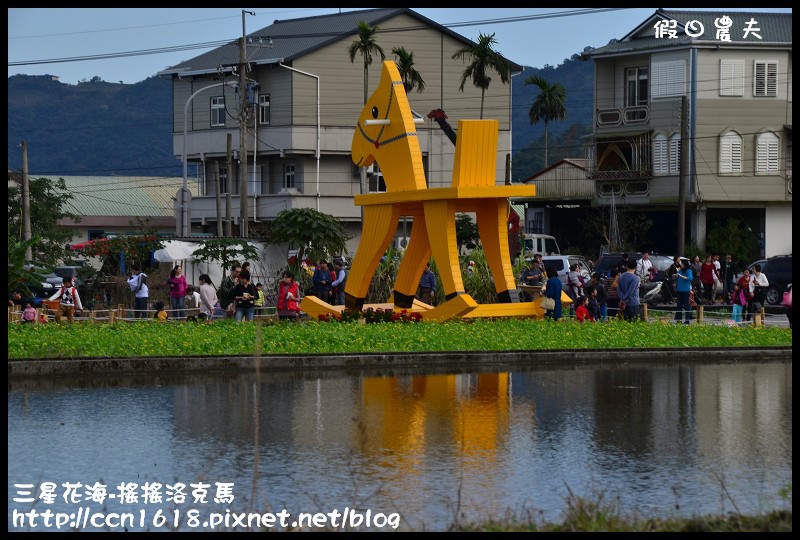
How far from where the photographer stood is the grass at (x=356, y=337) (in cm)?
2050

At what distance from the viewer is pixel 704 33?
5334 cm

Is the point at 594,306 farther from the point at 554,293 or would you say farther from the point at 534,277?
the point at 554,293

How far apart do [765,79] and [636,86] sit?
211 inches

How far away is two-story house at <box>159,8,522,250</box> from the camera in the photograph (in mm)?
58531

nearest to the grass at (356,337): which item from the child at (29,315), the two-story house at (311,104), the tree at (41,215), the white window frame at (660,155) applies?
the child at (29,315)

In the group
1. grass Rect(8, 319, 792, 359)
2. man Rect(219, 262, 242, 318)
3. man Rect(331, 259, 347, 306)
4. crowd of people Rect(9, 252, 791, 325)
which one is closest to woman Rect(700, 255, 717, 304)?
crowd of people Rect(9, 252, 791, 325)

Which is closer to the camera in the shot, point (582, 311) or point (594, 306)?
point (582, 311)

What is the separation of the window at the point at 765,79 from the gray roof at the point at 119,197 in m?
41.9

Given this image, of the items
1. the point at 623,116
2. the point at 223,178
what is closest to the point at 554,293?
the point at 623,116

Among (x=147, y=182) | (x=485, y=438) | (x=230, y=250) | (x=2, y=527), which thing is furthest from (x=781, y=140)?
(x=147, y=182)

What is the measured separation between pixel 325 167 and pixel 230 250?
2173cm

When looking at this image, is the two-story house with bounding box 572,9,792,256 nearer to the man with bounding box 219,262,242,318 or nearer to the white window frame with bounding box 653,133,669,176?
the white window frame with bounding box 653,133,669,176

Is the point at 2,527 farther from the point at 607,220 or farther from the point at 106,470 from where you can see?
the point at 607,220

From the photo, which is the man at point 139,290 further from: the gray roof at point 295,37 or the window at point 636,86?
the window at point 636,86
